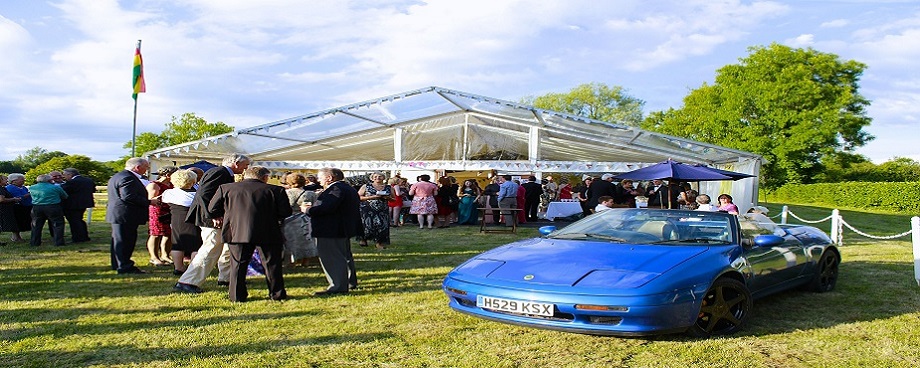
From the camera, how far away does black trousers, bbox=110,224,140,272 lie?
25.9 feet

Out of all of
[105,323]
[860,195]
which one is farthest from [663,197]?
[860,195]

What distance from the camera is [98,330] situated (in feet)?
17.1

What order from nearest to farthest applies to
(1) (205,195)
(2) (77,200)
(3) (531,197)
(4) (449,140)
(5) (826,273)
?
(1) (205,195)
(5) (826,273)
(2) (77,200)
(3) (531,197)
(4) (449,140)

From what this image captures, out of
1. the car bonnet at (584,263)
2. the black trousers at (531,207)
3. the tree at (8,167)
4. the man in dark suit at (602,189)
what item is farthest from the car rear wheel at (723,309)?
the tree at (8,167)

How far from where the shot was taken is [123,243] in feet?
26.1

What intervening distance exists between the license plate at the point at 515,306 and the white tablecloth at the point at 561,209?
14601 mm

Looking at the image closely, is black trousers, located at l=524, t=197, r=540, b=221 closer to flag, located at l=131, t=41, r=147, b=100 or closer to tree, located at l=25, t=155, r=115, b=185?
flag, located at l=131, t=41, r=147, b=100

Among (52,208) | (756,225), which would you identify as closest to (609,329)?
(756,225)

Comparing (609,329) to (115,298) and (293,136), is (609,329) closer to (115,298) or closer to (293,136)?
Answer: (115,298)

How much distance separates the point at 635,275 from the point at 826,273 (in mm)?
3648

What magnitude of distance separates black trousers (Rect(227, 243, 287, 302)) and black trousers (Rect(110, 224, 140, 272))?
94.2 inches

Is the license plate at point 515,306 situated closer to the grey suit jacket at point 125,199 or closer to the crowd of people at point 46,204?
the grey suit jacket at point 125,199

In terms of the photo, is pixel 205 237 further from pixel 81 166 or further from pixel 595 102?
pixel 595 102

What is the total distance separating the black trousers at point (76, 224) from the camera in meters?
11.3
